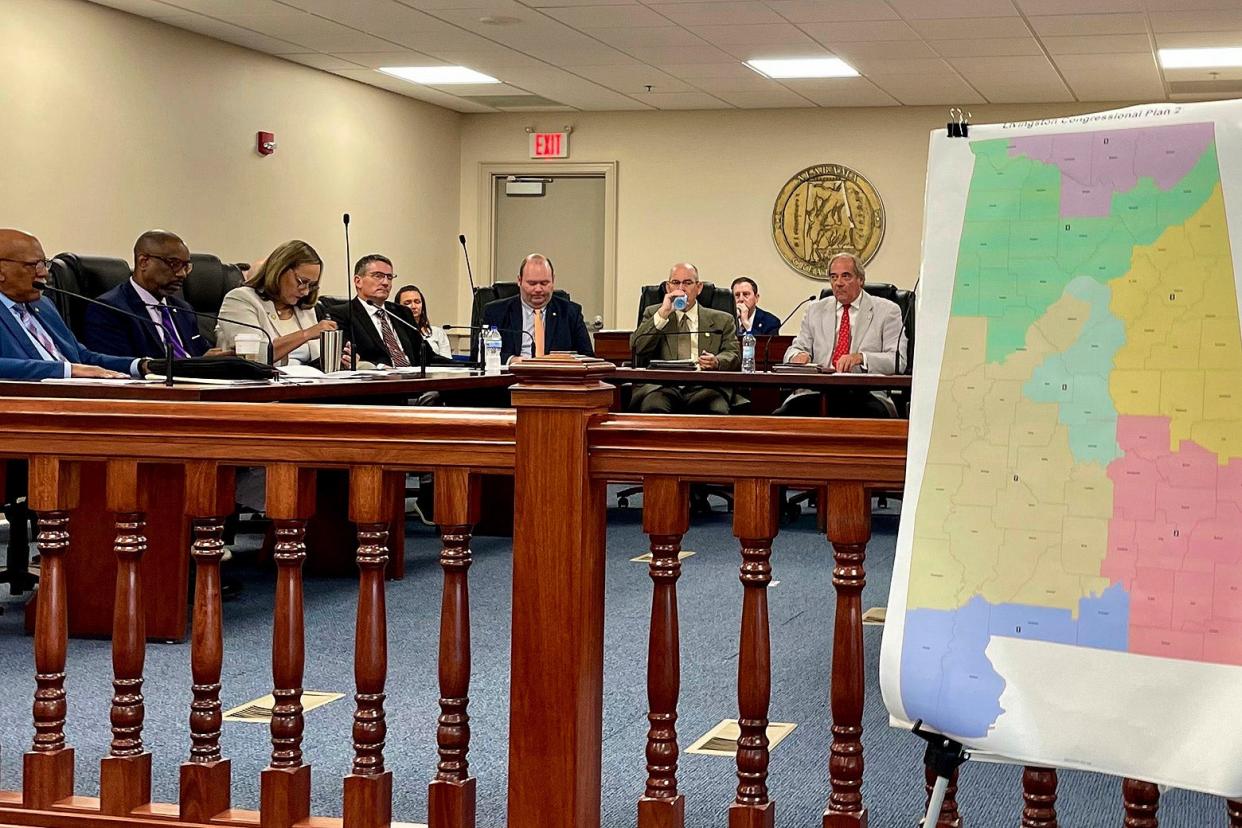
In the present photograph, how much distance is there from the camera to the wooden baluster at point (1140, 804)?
164cm

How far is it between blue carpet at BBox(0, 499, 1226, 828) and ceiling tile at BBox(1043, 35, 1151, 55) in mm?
4450

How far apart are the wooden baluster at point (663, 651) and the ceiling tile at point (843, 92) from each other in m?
8.28

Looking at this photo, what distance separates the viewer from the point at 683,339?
6.88 metres

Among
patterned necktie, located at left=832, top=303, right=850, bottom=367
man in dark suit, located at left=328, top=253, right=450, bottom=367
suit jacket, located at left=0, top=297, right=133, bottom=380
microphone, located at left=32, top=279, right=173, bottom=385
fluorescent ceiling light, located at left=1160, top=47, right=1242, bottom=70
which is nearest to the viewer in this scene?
microphone, located at left=32, top=279, right=173, bottom=385

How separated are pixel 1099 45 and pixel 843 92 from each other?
2217 mm

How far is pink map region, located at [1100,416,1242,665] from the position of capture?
4.37 feet

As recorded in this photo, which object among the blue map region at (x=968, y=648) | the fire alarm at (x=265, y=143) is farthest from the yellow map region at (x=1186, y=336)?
the fire alarm at (x=265, y=143)

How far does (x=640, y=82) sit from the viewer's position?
988 centimetres

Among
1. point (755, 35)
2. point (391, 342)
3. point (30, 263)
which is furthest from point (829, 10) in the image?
point (30, 263)

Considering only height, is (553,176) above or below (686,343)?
above

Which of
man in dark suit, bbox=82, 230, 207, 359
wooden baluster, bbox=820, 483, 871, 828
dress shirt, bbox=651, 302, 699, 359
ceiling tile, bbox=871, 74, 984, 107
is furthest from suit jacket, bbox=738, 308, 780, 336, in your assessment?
wooden baluster, bbox=820, 483, 871, 828

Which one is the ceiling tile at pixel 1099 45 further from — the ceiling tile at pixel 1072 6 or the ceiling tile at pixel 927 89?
the ceiling tile at pixel 927 89

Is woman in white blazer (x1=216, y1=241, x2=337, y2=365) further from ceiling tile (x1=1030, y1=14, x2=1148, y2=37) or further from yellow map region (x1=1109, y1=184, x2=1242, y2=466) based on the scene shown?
ceiling tile (x1=1030, y1=14, x2=1148, y2=37)

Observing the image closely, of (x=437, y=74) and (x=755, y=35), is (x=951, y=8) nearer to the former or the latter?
(x=755, y=35)
